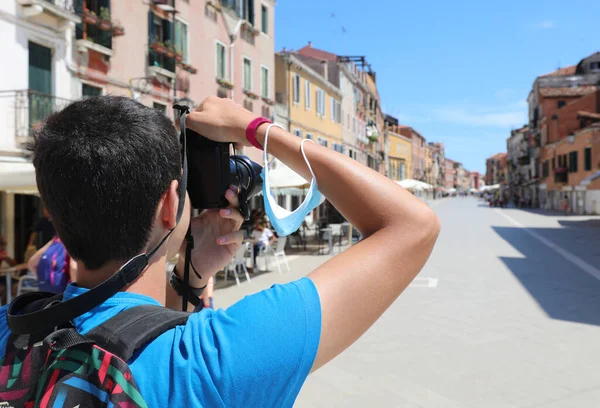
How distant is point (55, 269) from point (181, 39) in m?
14.2

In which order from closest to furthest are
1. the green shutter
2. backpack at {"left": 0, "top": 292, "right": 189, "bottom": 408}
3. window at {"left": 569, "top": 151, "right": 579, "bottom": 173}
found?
backpack at {"left": 0, "top": 292, "right": 189, "bottom": 408} < the green shutter < window at {"left": 569, "top": 151, "right": 579, "bottom": 173}

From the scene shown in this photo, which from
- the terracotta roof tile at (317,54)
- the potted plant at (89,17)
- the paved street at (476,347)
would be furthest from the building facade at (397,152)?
the paved street at (476,347)

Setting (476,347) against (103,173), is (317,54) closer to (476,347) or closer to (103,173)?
(476,347)

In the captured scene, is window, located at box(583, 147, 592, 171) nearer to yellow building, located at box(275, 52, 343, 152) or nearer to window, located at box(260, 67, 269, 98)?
yellow building, located at box(275, 52, 343, 152)

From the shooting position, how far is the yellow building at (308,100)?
26.2 m

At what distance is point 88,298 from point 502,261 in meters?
13.6

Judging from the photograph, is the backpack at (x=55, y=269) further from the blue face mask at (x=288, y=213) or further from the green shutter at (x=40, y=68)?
the green shutter at (x=40, y=68)

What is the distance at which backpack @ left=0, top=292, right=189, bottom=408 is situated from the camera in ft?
2.81

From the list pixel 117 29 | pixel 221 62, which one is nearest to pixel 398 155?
pixel 221 62

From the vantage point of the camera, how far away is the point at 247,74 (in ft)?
70.8

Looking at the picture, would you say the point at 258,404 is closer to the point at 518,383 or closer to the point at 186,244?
the point at 186,244

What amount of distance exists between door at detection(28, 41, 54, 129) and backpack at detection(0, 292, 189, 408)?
10.8 meters

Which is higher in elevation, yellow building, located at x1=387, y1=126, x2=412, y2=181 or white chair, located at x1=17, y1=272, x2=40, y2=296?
yellow building, located at x1=387, y1=126, x2=412, y2=181

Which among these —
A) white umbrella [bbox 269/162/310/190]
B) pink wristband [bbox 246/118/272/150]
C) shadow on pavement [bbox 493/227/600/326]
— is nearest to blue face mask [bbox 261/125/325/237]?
pink wristband [bbox 246/118/272/150]
